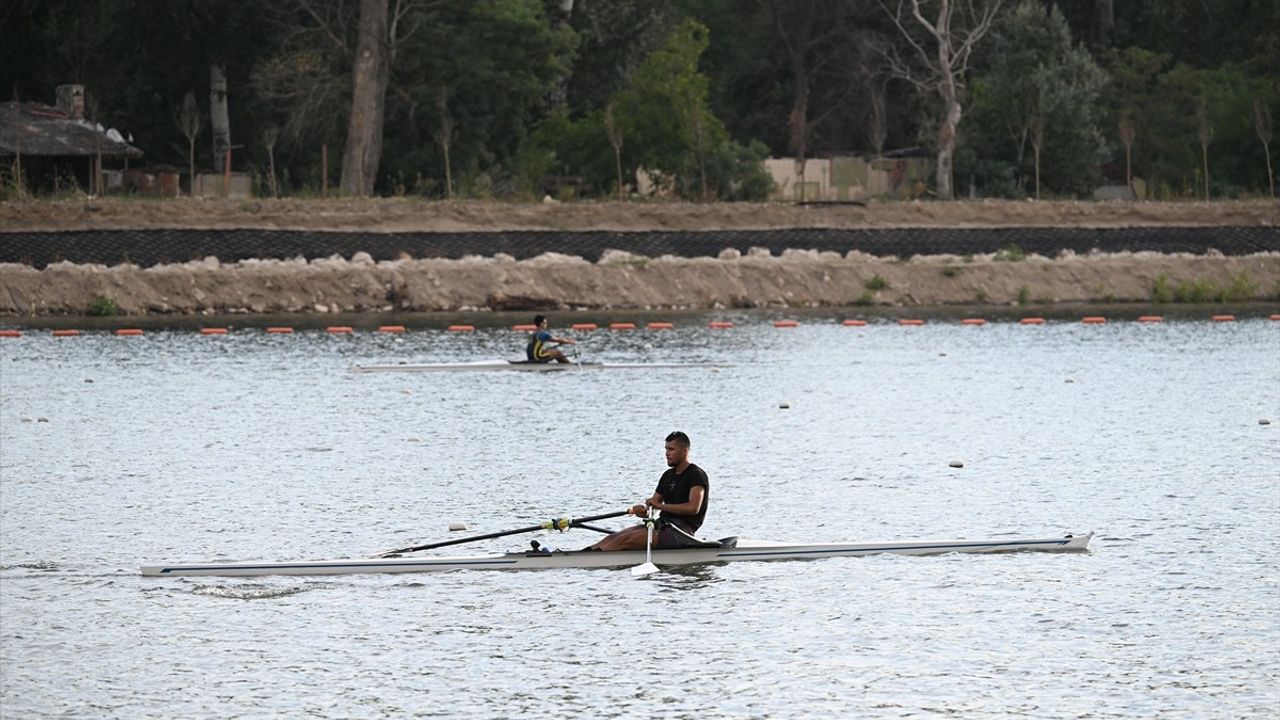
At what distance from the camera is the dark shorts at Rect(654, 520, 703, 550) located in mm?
22172

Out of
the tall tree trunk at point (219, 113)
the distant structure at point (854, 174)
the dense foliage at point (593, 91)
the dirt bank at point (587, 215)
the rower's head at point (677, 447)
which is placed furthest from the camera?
the distant structure at point (854, 174)

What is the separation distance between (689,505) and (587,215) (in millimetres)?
46149

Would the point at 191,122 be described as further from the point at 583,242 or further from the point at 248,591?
the point at 248,591

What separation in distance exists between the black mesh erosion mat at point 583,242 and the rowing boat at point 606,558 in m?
40.2

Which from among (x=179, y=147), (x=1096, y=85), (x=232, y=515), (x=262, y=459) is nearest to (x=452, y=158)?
(x=179, y=147)

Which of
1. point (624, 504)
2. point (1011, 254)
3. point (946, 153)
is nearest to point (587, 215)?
point (1011, 254)

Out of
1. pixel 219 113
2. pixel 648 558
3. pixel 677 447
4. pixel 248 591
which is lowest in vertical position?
pixel 248 591

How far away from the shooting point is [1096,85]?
7912 cm

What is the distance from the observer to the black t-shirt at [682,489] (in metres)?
22.1

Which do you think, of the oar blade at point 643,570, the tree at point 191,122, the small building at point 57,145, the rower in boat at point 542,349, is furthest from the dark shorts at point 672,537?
the tree at point 191,122

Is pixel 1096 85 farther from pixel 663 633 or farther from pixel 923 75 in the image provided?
pixel 663 633

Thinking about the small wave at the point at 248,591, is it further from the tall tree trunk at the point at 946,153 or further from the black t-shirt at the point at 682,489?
the tall tree trunk at the point at 946,153

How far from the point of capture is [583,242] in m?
64.9

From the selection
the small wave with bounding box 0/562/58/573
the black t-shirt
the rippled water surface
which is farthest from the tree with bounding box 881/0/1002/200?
the small wave with bounding box 0/562/58/573
